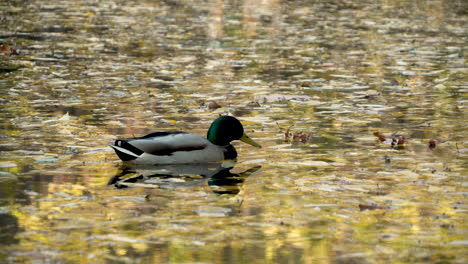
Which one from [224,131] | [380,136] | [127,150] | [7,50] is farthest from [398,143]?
[7,50]

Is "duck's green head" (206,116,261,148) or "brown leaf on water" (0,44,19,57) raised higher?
"duck's green head" (206,116,261,148)

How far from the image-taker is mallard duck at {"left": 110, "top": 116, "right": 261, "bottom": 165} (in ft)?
29.3

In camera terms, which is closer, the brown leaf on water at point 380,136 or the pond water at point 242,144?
the pond water at point 242,144

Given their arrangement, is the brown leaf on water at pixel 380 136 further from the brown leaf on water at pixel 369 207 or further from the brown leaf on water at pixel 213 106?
the brown leaf on water at pixel 369 207

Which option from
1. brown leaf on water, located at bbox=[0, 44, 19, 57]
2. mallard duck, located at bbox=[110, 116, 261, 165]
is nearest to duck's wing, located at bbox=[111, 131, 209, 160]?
mallard duck, located at bbox=[110, 116, 261, 165]

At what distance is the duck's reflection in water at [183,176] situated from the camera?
8383 millimetres

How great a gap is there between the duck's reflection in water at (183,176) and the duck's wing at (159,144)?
0.53 feet

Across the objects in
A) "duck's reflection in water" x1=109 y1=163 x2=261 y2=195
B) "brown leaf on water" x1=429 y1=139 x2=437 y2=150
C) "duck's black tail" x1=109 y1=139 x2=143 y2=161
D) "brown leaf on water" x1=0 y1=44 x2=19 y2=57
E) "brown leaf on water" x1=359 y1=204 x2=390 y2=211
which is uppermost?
"duck's black tail" x1=109 y1=139 x2=143 y2=161

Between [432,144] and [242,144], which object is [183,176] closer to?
[242,144]

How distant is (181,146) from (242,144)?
60.3 inches

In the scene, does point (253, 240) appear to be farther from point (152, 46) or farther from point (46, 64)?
point (152, 46)

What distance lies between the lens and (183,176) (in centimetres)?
877

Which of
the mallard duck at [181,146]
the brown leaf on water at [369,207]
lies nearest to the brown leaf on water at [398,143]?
the mallard duck at [181,146]

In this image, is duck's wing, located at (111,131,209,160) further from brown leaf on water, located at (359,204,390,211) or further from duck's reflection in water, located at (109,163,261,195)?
brown leaf on water, located at (359,204,390,211)
